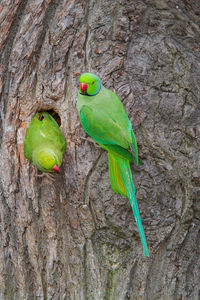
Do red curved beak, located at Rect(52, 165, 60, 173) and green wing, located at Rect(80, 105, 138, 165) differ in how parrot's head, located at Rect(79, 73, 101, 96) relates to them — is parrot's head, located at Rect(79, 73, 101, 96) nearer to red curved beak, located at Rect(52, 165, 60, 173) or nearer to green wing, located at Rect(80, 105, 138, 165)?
green wing, located at Rect(80, 105, 138, 165)

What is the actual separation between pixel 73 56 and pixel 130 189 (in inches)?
38.6

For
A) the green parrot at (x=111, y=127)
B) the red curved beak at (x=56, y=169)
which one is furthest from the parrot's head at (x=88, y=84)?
the red curved beak at (x=56, y=169)

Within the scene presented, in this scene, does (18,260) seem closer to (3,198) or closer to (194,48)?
(3,198)

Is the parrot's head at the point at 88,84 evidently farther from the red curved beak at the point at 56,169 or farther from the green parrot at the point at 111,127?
the red curved beak at the point at 56,169

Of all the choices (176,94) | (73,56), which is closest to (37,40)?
(73,56)

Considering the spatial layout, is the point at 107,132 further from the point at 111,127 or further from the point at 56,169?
the point at 56,169

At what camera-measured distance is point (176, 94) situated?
8.39ft

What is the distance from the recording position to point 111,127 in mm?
2387

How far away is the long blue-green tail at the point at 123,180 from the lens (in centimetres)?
229

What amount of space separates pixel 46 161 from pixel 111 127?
45 centimetres

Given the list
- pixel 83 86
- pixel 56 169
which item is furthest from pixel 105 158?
pixel 83 86

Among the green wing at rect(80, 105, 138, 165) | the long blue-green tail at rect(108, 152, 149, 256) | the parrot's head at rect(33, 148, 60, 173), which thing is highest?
the green wing at rect(80, 105, 138, 165)

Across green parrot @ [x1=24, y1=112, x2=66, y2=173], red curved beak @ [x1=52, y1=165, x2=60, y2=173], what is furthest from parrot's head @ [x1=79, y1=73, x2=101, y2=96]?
red curved beak @ [x1=52, y1=165, x2=60, y2=173]

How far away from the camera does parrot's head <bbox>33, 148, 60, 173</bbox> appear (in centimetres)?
238
